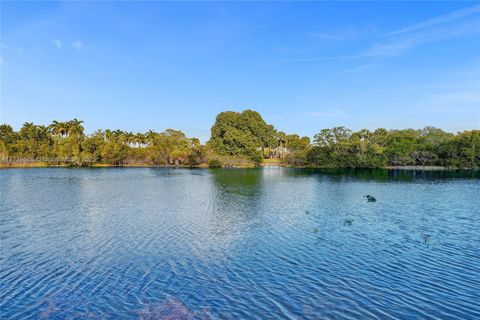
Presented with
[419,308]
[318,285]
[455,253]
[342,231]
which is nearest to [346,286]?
[318,285]

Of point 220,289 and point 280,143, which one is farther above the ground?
point 280,143

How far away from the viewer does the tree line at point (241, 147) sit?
13025 cm

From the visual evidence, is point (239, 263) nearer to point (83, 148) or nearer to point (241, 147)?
point (241, 147)

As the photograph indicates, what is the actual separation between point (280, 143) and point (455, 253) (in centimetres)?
16444

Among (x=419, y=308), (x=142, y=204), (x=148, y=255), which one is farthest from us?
(x=142, y=204)

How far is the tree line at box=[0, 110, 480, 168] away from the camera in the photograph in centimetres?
13025

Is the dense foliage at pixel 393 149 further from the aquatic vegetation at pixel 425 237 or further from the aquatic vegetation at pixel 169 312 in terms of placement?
the aquatic vegetation at pixel 169 312

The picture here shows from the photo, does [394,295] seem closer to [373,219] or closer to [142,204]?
[373,219]

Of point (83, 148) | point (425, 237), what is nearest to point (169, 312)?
point (425, 237)

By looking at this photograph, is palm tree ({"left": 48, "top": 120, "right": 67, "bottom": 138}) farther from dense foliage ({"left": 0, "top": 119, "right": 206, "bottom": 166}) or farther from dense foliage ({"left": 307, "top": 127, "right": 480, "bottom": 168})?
dense foliage ({"left": 307, "top": 127, "right": 480, "bottom": 168})

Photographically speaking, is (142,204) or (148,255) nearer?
(148,255)

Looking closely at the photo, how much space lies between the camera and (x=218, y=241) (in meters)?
25.9

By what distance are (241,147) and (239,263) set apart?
125 metres

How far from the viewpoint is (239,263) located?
20734 mm
